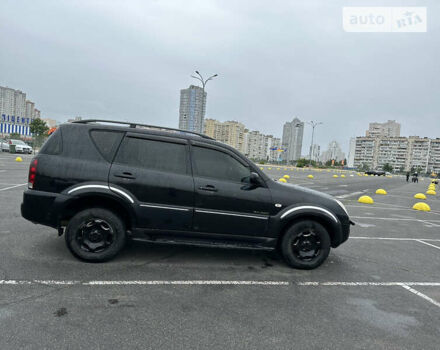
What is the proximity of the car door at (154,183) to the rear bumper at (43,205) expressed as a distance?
0.78 meters

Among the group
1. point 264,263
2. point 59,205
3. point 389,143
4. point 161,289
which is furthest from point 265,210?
point 389,143

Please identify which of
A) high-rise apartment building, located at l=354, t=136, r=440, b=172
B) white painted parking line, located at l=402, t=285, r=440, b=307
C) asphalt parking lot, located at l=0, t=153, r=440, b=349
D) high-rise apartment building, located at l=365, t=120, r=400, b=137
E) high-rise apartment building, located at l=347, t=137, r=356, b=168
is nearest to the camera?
asphalt parking lot, located at l=0, t=153, r=440, b=349

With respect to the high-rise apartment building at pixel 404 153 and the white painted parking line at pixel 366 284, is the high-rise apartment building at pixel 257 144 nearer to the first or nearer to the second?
the high-rise apartment building at pixel 404 153

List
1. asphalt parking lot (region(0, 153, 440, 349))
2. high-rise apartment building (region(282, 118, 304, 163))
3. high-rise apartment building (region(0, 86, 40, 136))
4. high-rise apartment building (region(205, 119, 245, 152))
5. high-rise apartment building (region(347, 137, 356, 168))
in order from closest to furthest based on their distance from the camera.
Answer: asphalt parking lot (region(0, 153, 440, 349)) < high-rise apartment building (region(0, 86, 40, 136)) < high-rise apartment building (region(205, 119, 245, 152)) < high-rise apartment building (region(282, 118, 304, 163)) < high-rise apartment building (region(347, 137, 356, 168))

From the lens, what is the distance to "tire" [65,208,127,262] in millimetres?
3853

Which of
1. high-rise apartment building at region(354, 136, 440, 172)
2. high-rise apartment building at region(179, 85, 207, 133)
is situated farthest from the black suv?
high-rise apartment building at region(354, 136, 440, 172)

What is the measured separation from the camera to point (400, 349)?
2.50m

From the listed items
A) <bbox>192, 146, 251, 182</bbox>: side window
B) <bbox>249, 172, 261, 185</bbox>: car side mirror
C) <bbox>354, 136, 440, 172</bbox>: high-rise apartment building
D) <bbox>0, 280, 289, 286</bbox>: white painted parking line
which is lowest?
<bbox>0, 280, 289, 286</bbox>: white painted parking line

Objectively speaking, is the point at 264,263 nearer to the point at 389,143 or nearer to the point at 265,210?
the point at 265,210

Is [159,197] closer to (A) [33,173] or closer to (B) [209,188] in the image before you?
(B) [209,188]

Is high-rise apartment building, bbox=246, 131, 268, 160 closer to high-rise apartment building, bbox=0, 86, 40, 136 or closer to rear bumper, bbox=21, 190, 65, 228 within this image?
high-rise apartment building, bbox=0, 86, 40, 136

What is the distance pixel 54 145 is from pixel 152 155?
131 cm

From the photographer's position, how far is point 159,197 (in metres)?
3.93

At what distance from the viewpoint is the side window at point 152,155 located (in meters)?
3.99
